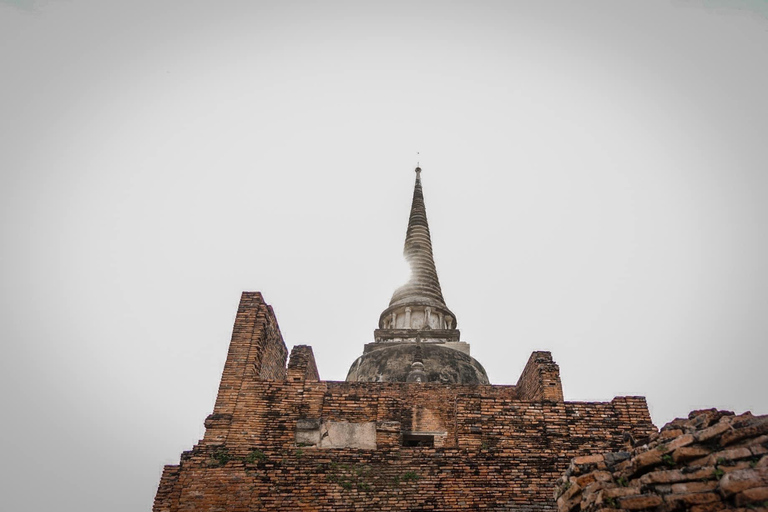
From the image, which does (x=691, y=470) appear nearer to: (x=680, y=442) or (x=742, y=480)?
(x=680, y=442)

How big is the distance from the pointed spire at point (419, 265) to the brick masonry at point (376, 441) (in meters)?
8.02

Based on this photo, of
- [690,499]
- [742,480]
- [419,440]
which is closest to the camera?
[742,480]

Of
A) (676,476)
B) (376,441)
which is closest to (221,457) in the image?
(376,441)

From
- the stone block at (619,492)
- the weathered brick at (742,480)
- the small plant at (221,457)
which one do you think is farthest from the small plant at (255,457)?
the weathered brick at (742,480)

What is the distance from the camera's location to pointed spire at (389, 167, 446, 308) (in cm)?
1988

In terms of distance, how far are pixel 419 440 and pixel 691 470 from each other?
666cm


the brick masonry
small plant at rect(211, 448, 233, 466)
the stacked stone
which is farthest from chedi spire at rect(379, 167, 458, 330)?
the stacked stone

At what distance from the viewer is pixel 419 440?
10.7 meters

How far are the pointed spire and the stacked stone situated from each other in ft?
46.4

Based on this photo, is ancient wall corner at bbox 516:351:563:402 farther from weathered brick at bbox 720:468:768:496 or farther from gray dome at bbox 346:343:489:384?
weathered brick at bbox 720:468:768:496

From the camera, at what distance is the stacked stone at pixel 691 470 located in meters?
4.18

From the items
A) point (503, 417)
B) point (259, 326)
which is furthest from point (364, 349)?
point (503, 417)

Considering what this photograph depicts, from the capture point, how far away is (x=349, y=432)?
10.2 metres

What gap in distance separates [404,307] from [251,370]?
9266 millimetres
